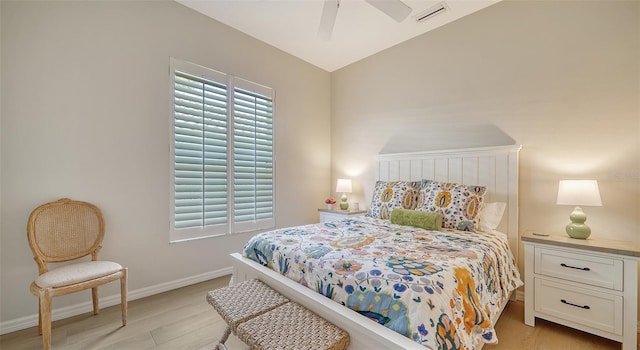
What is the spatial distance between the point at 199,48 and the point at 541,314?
408 centimetres

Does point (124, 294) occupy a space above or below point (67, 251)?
below

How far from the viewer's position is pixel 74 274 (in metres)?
1.83

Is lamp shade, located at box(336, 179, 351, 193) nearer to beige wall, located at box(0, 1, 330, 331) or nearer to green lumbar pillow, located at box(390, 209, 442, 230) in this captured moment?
green lumbar pillow, located at box(390, 209, 442, 230)

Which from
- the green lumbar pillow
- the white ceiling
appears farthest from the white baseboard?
the white ceiling

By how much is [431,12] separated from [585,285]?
2.85 m

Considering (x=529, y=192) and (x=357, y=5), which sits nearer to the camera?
(x=529, y=192)

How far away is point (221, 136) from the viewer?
3006 millimetres

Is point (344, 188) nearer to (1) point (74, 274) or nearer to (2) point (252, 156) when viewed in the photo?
(2) point (252, 156)

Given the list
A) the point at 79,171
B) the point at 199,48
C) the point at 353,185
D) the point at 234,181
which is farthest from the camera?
the point at 353,185

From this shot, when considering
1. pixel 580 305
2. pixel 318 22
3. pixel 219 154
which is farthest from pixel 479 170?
pixel 219 154

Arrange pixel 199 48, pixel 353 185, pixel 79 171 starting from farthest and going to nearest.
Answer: pixel 353 185
pixel 199 48
pixel 79 171

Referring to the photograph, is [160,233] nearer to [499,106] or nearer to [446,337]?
[446,337]

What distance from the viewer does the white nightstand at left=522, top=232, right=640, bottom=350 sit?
1.70 m

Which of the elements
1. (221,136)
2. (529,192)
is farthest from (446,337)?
(221,136)
